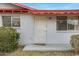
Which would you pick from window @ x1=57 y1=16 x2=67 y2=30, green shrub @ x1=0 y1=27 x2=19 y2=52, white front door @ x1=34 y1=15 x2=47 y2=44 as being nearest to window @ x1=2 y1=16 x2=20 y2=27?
white front door @ x1=34 y1=15 x2=47 y2=44

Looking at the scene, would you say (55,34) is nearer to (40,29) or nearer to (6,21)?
(40,29)

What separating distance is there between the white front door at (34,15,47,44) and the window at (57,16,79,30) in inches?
39.1

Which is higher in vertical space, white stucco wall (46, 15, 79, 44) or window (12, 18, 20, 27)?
window (12, 18, 20, 27)

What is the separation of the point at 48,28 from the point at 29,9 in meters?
1.98

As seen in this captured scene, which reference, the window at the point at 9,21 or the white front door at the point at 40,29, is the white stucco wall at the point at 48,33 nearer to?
the white front door at the point at 40,29

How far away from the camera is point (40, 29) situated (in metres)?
14.0

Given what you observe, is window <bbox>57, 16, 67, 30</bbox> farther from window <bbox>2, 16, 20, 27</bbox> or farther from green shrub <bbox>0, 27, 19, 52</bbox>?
green shrub <bbox>0, 27, 19, 52</bbox>

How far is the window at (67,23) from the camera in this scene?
13.9 m

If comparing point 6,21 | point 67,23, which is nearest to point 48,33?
point 67,23

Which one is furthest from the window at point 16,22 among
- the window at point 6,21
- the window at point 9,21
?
the window at point 6,21

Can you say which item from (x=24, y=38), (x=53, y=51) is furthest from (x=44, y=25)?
(x=53, y=51)

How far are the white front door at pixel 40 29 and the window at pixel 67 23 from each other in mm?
992

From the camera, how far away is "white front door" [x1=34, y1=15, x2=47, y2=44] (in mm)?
13953

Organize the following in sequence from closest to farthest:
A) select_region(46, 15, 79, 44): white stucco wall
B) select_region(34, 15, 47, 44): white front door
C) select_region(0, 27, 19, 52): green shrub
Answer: select_region(0, 27, 19, 52): green shrub → select_region(46, 15, 79, 44): white stucco wall → select_region(34, 15, 47, 44): white front door
